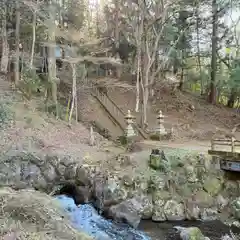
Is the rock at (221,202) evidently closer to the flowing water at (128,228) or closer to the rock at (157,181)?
the flowing water at (128,228)

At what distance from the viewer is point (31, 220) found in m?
3.86

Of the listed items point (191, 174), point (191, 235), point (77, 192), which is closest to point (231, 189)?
point (191, 174)

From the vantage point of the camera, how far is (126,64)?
86.2 ft

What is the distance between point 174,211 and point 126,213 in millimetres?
1820

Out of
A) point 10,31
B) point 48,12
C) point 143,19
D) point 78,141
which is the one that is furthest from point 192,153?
point 10,31

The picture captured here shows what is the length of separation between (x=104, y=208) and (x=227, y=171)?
5311mm

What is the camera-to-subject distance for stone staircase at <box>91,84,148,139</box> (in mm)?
17453

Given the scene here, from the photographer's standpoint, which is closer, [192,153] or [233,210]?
[233,210]

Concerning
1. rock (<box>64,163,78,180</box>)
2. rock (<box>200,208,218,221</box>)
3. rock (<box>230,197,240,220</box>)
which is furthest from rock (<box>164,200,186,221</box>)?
rock (<box>64,163,78,180</box>)

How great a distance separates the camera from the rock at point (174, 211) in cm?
1039

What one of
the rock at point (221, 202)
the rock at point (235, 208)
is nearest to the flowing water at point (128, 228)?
the rock at point (235, 208)

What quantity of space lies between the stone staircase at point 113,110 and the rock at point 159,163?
17.0ft

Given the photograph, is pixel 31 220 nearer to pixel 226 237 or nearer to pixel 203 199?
pixel 226 237

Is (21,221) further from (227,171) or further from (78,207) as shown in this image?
(227,171)
